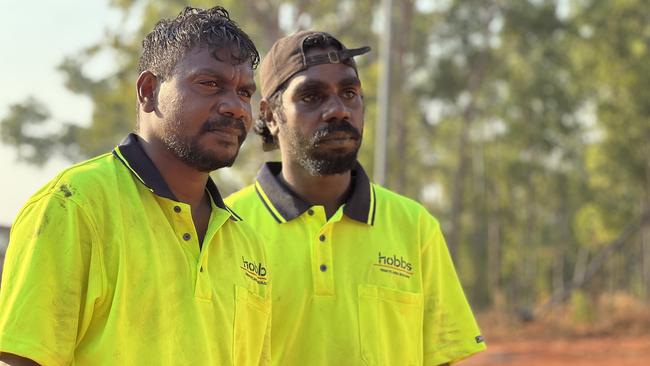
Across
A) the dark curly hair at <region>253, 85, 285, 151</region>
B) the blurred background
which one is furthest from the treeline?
the dark curly hair at <region>253, 85, 285, 151</region>

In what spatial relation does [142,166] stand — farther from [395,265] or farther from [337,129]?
[395,265]

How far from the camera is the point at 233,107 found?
9.12 ft

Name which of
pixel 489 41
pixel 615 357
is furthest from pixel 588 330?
A: pixel 489 41

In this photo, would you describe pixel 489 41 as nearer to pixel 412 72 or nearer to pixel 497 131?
pixel 412 72

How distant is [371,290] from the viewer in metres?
3.54

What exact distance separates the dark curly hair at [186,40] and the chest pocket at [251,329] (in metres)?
0.68

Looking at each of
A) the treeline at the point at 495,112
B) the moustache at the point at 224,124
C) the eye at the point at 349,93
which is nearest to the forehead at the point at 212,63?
the moustache at the point at 224,124

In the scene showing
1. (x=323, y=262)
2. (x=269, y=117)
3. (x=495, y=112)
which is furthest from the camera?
(x=495, y=112)

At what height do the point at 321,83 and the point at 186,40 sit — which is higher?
the point at 321,83

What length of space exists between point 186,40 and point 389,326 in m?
1.33

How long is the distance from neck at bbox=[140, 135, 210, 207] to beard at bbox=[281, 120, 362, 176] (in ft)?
2.87

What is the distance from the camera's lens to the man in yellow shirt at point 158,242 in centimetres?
234

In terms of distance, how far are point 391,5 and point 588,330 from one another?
16877 millimetres

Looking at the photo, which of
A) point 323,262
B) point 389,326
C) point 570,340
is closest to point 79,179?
point 323,262
